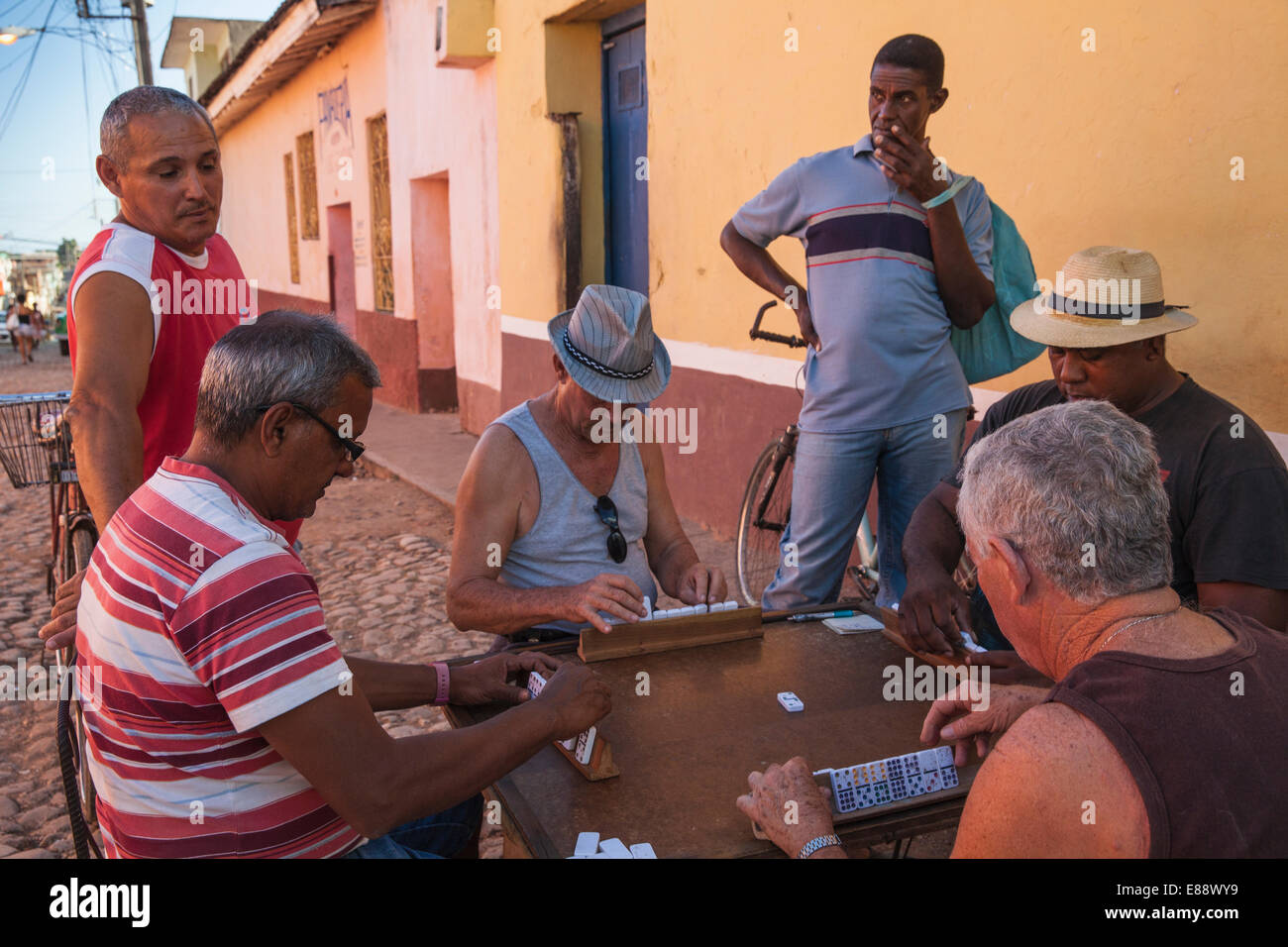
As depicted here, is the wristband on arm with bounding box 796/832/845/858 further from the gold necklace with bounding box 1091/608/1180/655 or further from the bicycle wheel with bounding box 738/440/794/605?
the bicycle wheel with bounding box 738/440/794/605

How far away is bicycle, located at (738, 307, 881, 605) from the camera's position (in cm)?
462

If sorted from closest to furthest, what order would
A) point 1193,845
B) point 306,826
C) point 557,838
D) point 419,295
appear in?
point 1193,845, point 557,838, point 306,826, point 419,295

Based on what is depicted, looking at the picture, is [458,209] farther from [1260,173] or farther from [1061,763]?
[1061,763]

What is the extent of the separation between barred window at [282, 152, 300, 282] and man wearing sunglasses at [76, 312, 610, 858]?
1846 centimetres

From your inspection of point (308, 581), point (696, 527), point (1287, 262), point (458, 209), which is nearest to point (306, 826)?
point (308, 581)

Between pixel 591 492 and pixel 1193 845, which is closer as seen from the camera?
pixel 1193 845

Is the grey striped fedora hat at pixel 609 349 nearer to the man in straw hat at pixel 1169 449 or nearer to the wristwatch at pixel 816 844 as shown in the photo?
the man in straw hat at pixel 1169 449

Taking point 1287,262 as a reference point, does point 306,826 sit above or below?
below

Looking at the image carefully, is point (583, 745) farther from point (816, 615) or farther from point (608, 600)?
point (816, 615)

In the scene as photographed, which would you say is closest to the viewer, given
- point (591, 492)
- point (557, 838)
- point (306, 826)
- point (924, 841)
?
point (557, 838)

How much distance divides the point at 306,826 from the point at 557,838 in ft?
1.50

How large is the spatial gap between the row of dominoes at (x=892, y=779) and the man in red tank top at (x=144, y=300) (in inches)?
70.1

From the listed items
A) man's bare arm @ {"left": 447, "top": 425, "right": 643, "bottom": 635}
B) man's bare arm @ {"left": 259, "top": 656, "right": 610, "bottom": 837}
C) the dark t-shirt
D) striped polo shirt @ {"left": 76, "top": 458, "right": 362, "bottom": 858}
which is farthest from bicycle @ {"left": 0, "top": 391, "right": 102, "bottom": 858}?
the dark t-shirt

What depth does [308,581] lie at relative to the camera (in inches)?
65.9
